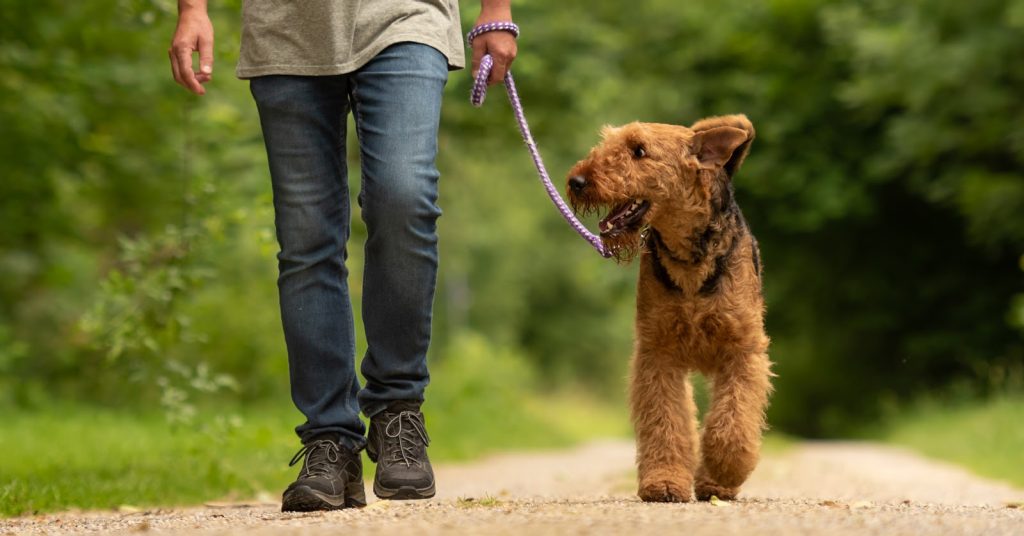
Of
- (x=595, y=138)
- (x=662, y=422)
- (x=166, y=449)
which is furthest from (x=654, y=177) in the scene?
(x=595, y=138)

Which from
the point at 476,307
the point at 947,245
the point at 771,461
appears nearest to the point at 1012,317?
the point at 947,245

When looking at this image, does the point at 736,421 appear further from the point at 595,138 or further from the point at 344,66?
the point at 595,138

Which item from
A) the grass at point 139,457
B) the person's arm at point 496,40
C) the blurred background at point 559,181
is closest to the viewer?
the person's arm at point 496,40

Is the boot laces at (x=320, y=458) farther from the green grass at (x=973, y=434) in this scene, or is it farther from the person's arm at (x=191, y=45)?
the green grass at (x=973, y=434)

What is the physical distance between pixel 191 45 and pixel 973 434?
964cm

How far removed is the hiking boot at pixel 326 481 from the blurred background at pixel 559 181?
1614mm

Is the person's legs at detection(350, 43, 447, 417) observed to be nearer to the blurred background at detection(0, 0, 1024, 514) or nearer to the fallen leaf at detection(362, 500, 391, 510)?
the fallen leaf at detection(362, 500, 391, 510)

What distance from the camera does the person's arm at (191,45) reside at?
4.05 metres

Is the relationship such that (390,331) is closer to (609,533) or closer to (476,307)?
(609,533)

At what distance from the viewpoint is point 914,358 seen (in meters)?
18.3

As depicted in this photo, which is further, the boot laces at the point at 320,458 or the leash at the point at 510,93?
the leash at the point at 510,93

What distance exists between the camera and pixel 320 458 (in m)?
3.98

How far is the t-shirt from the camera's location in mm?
3988

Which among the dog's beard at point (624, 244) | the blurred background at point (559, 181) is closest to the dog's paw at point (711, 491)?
the dog's beard at point (624, 244)
